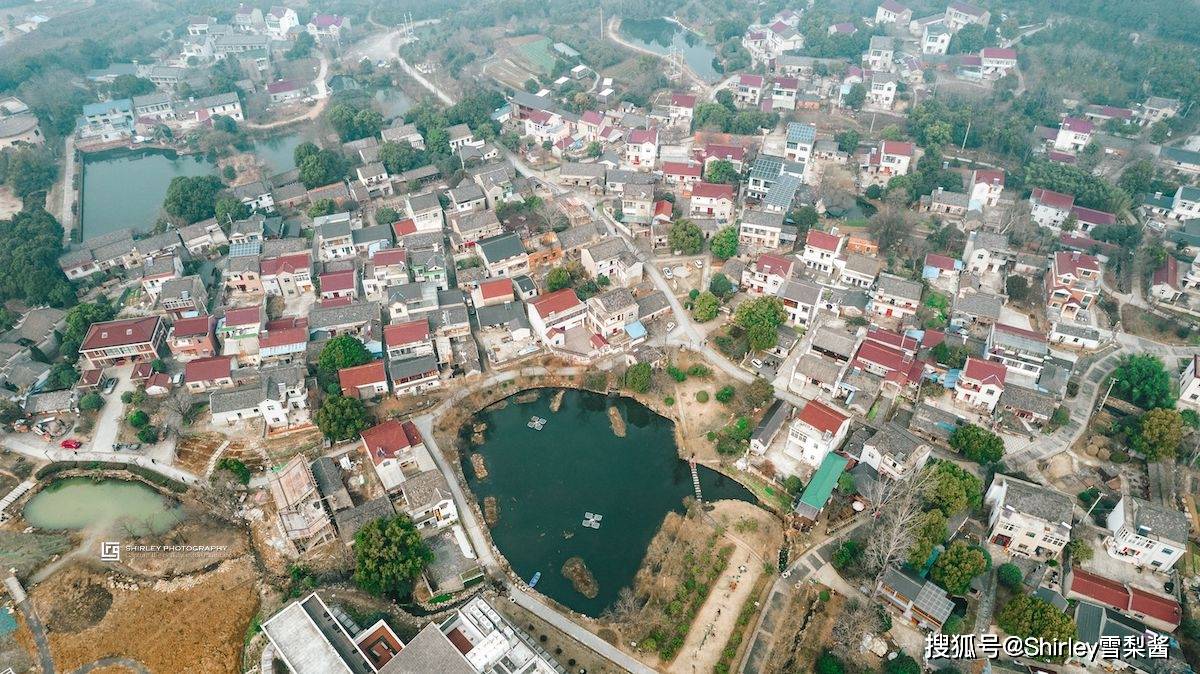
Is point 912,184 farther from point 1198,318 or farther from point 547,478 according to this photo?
point 547,478

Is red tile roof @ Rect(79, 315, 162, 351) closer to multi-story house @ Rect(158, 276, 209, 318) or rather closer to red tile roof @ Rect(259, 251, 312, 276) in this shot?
multi-story house @ Rect(158, 276, 209, 318)

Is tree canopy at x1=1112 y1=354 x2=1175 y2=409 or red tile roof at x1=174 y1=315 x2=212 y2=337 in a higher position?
red tile roof at x1=174 y1=315 x2=212 y2=337

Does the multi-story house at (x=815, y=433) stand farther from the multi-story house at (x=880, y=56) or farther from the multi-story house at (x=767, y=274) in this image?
the multi-story house at (x=880, y=56)

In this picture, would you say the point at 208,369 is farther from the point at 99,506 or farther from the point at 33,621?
the point at 33,621

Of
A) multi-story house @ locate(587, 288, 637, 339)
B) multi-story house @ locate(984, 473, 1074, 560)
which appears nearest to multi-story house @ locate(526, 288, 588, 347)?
multi-story house @ locate(587, 288, 637, 339)

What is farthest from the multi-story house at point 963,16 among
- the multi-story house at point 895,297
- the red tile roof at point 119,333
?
the red tile roof at point 119,333

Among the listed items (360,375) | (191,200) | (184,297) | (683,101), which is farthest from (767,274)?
(191,200)

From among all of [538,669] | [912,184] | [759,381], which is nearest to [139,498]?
[538,669]
